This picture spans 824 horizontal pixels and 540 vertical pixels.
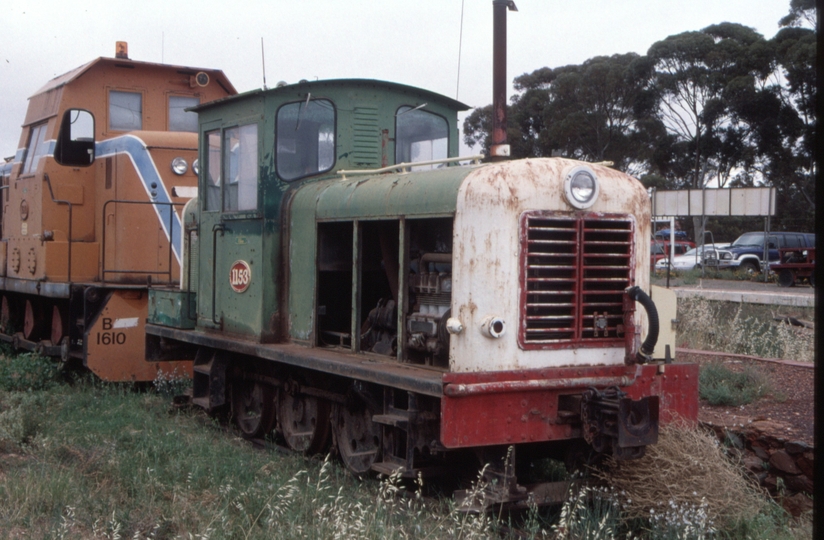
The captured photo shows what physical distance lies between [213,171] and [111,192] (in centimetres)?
334

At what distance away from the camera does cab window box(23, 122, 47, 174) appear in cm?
1144

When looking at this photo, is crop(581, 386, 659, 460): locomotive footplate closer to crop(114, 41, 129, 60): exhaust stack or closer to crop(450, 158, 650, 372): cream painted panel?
crop(450, 158, 650, 372): cream painted panel

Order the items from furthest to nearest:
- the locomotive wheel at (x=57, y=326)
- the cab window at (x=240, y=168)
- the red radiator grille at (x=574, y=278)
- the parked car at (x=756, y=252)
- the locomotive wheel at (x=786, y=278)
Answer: the parked car at (x=756, y=252), the locomotive wheel at (x=786, y=278), the locomotive wheel at (x=57, y=326), the cab window at (x=240, y=168), the red radiator grille at (x=574, y=278)

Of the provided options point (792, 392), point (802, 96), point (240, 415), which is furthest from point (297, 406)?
point (802, 96)

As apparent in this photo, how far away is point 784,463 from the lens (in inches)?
254

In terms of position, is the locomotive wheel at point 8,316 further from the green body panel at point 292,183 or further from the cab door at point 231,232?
the green body panel at point 292,183

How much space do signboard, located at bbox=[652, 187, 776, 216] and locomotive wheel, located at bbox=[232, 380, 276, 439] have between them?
15.2m

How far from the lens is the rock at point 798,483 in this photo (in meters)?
6.29

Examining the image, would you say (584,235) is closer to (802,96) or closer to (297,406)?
(297,406)

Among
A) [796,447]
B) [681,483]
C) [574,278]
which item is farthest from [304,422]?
[796,447]

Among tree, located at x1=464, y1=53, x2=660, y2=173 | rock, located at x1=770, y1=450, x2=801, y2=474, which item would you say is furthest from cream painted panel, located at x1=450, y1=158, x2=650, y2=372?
tree, located at x1=464, y1=53, x2=660, y2=173

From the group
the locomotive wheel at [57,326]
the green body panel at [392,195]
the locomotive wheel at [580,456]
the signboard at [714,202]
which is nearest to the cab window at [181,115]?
the locomotive wheel at [57,326]

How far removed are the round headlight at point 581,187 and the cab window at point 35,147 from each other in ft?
26.5

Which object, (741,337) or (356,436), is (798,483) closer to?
(356,436)
